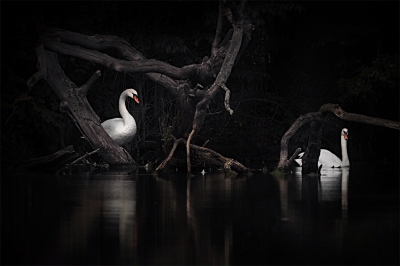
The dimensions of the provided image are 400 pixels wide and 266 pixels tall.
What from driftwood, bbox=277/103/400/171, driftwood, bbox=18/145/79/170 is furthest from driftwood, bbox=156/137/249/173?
driftwood, bbox=18/145/79/170

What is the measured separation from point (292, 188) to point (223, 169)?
2940mm

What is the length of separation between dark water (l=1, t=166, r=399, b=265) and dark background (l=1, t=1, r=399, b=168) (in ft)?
19.6

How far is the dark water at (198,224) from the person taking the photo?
3748mm

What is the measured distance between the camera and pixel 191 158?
37.7 feet

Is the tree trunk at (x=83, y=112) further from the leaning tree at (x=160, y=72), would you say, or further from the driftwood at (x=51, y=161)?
the driftwood at (x=51, y=161)

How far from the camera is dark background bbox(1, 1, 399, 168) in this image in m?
13.9

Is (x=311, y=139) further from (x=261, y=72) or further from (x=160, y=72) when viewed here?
(x=261, y=72)

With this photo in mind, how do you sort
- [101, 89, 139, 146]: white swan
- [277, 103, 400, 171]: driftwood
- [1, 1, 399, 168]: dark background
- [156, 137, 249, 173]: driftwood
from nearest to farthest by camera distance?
[156, 137, 249, 173]: driftwood
[277, 103, 400, 171]: driftwood
[101, 89, 139, 146]: white swan
[1, 1, 399, 168]: dark background

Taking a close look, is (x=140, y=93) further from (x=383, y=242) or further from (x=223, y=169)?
(x=383, y=242)

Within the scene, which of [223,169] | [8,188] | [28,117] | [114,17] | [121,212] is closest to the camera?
[121,212]

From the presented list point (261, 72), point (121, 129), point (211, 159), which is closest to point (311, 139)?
point (211, 159)

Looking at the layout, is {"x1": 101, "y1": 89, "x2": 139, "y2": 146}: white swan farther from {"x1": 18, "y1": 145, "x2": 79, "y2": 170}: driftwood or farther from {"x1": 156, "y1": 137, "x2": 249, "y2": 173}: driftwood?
{"x1": 18, "y1": 145, "x2": 79, "y2": 170}: driftwood

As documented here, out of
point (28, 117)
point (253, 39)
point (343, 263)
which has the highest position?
point (253, 39)

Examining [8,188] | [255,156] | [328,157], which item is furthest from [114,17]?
[8,188]
